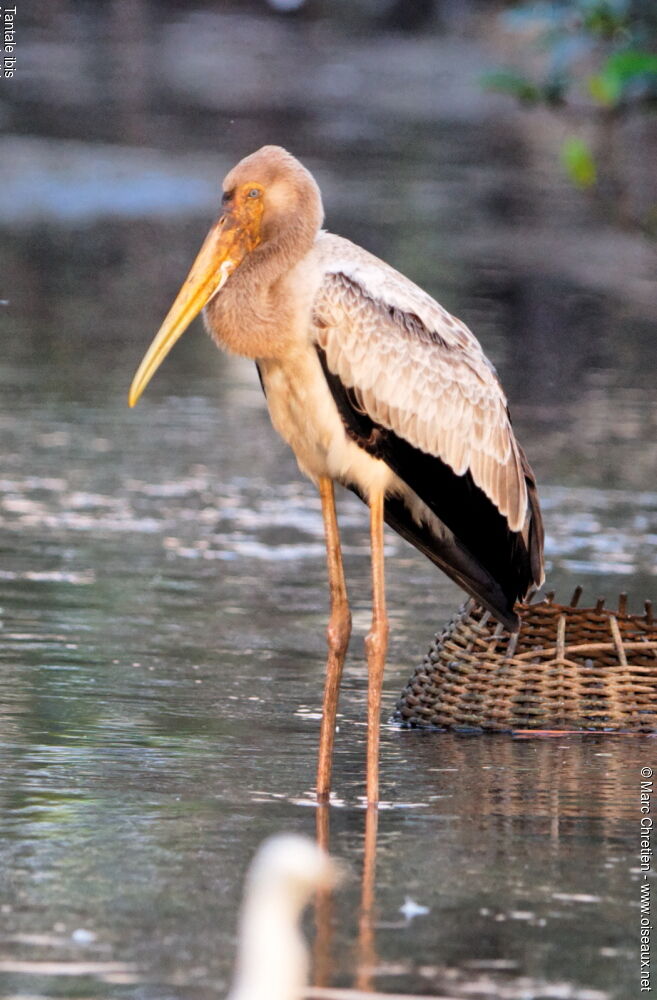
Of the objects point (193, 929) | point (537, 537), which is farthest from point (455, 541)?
point (193, 929)

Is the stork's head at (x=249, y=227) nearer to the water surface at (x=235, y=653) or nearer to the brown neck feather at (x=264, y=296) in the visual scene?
the brown neck feather at (x=264, y=296)

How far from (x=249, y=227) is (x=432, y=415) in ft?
2.55

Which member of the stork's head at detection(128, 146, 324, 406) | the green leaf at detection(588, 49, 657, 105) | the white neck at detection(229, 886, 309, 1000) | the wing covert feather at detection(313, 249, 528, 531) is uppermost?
the green leaf at detection(588, 49, 657, 105)

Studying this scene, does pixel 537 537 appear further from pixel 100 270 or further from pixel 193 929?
pixel 100 270

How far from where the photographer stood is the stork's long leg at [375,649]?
6.35 meters

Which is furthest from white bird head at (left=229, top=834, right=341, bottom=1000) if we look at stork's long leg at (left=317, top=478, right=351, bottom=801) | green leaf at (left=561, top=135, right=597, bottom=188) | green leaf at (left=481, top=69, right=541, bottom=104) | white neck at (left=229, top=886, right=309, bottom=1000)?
green leaf at (left=561, top=135, right=597, bottom=188)

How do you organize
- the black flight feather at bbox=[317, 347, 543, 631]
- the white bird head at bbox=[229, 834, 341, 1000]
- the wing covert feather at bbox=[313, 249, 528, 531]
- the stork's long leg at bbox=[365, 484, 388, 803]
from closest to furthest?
1. the white bird head at bbox=[229, 834, 341, 1000]
2. the stork's long leg at bbox=[365, 484, 388, 803]
3. the wing covert feather at bbox=[313, 249, 528, 531]
4. the black flight feather at bbox=[317, 347, 543, 631]

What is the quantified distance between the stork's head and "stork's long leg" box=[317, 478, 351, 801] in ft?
2.20

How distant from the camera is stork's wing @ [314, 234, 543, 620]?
21.2 feet

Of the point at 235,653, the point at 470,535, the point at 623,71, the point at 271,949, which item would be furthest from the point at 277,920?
the point at 623,71

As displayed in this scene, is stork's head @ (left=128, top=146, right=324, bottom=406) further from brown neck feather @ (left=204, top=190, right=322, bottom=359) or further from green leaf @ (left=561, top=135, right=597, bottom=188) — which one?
green leaf @ (left=561, top=135, right=597, bottom=188)

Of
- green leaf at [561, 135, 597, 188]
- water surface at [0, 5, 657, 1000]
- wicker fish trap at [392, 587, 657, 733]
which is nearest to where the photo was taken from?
water surface at [0, 5, 657, 1000]

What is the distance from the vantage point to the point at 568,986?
16.1 feet

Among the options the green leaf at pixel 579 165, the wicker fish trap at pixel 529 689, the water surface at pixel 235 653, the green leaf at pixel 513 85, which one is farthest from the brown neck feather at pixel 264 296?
the green leaf at pixel 579 165
